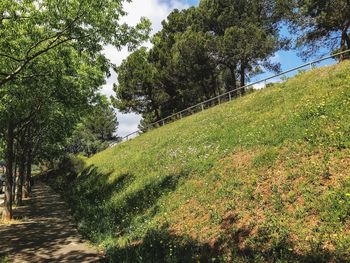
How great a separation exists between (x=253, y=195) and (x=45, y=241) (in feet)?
26.0

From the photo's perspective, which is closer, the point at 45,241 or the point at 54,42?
the point at 54,42

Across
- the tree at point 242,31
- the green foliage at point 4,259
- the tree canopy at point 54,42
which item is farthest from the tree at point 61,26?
the tree at point 242,31

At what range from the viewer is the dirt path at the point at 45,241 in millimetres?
11430

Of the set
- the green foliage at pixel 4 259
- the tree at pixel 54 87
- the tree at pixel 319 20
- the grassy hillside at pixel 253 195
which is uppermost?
the tree at pixel 319 20

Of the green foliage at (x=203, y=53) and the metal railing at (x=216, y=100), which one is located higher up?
the green foliage at (x=203, y=53)

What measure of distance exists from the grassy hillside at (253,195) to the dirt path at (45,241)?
2.11 ft

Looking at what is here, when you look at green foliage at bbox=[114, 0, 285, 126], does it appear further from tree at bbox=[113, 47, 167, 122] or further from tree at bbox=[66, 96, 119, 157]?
tree at bbox=[66, 96, 119, 157]

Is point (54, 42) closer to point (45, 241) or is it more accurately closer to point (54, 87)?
point (54, 87)

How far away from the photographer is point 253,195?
1024cm

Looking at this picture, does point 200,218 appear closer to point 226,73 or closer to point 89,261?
point 89,261

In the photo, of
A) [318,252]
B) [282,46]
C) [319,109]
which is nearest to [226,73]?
[282,46]

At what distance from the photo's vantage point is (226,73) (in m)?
51.8

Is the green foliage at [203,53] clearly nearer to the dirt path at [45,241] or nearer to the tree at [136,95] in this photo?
the tree at [136,95]

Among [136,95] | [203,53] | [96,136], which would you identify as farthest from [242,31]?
[96,136]
